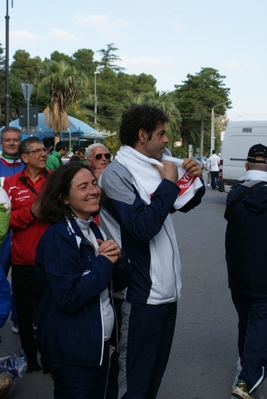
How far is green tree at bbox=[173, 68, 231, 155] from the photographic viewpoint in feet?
288

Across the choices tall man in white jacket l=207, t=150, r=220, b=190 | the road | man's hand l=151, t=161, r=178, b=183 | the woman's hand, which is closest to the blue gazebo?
tall man in white jacket l=207, t=150, r=220, b=190

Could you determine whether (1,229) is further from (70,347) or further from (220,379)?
(220,379)

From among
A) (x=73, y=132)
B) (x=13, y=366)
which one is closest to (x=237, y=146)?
(x=13, y=366)

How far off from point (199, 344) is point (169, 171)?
2.75 meters

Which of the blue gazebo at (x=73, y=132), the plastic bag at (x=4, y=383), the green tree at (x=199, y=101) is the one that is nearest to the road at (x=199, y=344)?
the plastic bag at (x=4, y=383)

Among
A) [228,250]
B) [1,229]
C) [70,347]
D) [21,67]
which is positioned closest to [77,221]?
[70,347]

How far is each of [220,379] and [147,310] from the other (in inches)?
69.8

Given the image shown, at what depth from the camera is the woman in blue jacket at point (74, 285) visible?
104 inches

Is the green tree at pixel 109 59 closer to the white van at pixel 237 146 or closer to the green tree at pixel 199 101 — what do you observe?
the green tree at pixel 199 101

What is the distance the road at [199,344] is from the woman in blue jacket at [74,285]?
166 cm

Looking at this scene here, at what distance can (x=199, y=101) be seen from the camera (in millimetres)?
88938

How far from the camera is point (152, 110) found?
10.7 ft

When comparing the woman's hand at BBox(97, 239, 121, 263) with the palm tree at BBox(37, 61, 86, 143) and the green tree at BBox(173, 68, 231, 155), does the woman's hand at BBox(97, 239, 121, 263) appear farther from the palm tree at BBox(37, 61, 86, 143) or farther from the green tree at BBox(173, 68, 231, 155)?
the green tree at BBox(173, 68, 231, 155)

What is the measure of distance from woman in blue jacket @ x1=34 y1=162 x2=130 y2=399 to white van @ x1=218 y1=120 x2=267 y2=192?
46.0 ft
